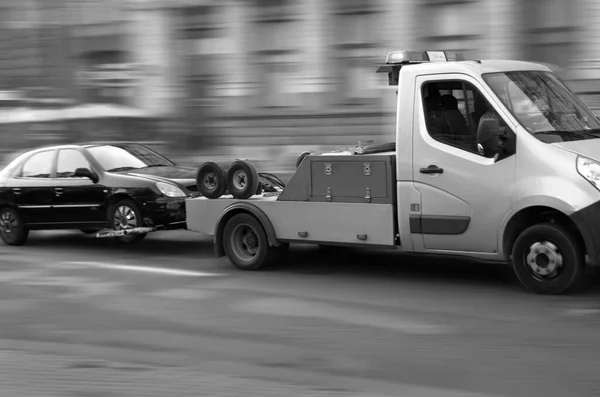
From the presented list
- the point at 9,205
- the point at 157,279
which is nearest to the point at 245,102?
the point at 9,205

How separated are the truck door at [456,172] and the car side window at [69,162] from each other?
5480mm

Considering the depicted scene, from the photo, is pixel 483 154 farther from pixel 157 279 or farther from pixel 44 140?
pixel 44 140

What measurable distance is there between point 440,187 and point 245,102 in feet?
41.7

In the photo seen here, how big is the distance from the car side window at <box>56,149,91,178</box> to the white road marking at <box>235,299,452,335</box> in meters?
5.09

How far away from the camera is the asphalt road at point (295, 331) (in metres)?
5.94

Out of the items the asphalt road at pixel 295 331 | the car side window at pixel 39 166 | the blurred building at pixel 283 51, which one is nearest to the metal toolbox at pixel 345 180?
the asphalt road at pixel 295 331

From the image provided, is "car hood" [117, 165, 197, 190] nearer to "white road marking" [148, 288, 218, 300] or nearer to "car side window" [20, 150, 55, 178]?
"car side window" [20, 150, 55, 178]

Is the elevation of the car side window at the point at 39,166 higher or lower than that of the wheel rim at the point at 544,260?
higher

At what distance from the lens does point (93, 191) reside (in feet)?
41.2

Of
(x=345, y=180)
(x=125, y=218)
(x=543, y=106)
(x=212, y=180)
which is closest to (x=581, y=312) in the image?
(x=543, y=106)

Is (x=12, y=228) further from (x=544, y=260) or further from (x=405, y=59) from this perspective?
(x=544, y=260)

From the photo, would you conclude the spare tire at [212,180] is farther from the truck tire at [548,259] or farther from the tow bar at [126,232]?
the truck tire at [548,259]

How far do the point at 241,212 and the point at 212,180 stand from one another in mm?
504

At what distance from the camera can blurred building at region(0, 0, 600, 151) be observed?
17.2 m
